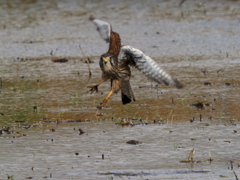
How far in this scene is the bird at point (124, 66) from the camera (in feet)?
24.8

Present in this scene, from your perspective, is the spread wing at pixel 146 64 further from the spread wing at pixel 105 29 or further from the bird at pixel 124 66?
the spread wing at pixel 105 29

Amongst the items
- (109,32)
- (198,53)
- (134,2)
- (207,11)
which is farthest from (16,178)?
(134,2)

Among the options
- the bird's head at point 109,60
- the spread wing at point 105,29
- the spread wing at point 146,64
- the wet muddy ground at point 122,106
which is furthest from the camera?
the spread wing at point 105,29

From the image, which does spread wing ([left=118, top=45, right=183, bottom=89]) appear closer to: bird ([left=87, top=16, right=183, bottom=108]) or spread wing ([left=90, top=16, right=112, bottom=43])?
bird ([left=87, top=16, right=183, bottom=108])

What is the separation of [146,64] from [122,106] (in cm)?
126

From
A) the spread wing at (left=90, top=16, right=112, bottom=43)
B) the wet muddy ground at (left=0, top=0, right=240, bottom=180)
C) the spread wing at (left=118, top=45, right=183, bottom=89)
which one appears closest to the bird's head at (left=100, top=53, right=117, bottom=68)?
the spread wing at (left=118, top=45, right=183, bottom=89)

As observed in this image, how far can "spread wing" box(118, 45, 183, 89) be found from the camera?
749cm

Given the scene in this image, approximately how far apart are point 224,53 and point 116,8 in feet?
19.8

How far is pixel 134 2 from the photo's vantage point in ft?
61.5

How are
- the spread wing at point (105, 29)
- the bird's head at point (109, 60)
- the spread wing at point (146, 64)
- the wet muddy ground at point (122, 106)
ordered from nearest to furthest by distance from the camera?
the wet muddy ground at point (122, 106), the spread wing at point (146, 64), the bird's head at point (109, 60), the spread wing at point (105, 29)

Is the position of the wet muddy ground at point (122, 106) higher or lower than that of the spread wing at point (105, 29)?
lower

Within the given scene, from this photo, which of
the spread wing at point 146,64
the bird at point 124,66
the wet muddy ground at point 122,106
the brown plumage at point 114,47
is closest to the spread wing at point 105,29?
the bird at point 124,66

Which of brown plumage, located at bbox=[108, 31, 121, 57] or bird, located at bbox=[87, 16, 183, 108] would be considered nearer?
bird, located at bbox=[87, 16, 183, 108]

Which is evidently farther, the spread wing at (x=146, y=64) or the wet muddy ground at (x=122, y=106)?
the spread wing at (x=146, y=64)
